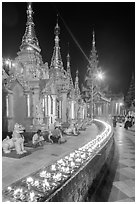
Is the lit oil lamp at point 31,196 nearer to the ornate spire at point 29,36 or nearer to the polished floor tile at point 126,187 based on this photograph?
the polished floor tile at point 126,187

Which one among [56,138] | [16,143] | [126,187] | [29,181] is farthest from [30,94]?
[29,181]

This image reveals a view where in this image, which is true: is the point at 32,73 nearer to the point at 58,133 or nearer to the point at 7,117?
the point at 7,117

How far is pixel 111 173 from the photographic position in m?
6.57

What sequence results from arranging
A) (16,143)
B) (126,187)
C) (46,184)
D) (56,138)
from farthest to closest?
(56,138), (16,143), (126,187), (46,184)

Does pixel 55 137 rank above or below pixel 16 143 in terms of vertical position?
below

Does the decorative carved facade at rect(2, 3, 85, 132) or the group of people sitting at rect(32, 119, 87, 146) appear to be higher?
the decorative carved facade at rect(2, 3, 85, 132)

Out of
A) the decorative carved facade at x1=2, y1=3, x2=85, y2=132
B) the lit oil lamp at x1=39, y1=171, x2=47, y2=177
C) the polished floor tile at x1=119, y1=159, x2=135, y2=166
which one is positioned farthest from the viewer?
the decorative carved facade at x1=2, y1=3, x2=85, y2=132

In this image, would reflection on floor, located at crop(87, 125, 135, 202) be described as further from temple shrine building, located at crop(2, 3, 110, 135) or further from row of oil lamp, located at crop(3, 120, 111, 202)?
temple shrine building, located at crop(2, 3, 110, 135)

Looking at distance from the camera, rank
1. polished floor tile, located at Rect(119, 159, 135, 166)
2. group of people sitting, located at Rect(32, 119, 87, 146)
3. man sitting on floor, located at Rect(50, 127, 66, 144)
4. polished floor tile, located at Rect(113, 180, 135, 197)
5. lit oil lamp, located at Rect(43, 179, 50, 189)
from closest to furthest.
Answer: lit oil lamp, located at Rect(43, 179, 50, 189) < polished floor tile, located at Rect(113, 180, 135, 197) < polished floor tile, located at Rect(119, 159, 135, 166) < group of people sitting, located at Rect(32, 119, 87, 146) < man sitting on floor, located at Rect(50, 127, 66, 144)

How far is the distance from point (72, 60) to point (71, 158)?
32.6m

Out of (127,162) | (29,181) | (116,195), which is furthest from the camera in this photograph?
(127,162)

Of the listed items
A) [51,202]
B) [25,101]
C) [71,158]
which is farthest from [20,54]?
[51,202]

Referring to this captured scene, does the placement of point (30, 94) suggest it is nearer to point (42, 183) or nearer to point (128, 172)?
point (128, 172)

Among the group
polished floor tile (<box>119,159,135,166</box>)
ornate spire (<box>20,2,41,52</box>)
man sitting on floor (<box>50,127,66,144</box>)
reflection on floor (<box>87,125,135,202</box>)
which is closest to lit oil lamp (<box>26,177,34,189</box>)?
reflection on floor (<box>87,125,135,202</box>)
